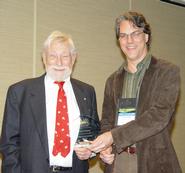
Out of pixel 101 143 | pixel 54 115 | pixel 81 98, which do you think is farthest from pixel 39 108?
pixel 101 143

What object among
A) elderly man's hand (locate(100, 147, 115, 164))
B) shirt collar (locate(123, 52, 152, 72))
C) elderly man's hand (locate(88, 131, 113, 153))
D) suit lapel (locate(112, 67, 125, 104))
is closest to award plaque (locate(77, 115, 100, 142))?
elderly man's hand (locate(88, 131, 113, 153))

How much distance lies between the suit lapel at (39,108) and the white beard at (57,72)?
10 cm

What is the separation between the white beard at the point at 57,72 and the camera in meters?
2.58

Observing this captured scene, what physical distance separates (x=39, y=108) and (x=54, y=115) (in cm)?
12

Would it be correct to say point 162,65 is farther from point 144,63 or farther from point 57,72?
point 57,72

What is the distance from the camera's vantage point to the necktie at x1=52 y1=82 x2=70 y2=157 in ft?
8.00

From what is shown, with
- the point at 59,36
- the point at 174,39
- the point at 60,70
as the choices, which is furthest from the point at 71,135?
the point at 174,39

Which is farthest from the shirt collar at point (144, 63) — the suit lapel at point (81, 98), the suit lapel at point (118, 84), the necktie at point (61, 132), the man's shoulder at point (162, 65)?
the necktie at point (61, 132)

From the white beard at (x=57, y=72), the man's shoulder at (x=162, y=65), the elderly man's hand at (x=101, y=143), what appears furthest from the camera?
the white beard at (x=57, y=72)

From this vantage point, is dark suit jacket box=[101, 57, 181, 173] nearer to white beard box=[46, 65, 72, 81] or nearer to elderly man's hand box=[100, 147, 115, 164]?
elderly man's hand box=[100, 147, 115, 164]

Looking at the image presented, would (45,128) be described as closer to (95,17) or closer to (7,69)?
(7,69)

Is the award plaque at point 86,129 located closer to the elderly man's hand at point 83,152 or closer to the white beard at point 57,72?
the elderly man's hand at point 83,152

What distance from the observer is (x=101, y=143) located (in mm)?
2391

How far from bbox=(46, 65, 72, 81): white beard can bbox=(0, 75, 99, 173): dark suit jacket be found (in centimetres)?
14
